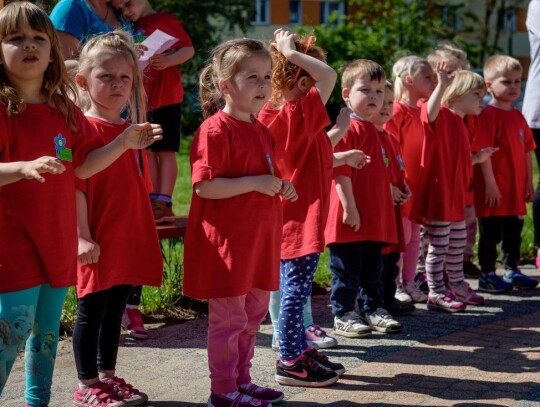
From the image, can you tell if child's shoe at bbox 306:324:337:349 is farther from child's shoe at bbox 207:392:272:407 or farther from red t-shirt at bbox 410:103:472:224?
red t-shirt at bbox 410:103:472:224

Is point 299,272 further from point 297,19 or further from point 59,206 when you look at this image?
point 297,19

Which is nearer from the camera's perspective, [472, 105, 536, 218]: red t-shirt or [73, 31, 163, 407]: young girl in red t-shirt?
[73, 31, 163, 407]: young girl in red t-shirt

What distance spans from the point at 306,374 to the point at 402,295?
90.8 inches

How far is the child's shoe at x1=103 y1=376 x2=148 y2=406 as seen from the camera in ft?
14.8

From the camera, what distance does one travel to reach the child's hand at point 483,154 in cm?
728

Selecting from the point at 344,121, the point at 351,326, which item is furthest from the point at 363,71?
the point at 351,326

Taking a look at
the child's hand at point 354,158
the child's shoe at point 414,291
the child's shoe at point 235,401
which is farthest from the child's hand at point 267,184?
the child's shoe at point 414,291

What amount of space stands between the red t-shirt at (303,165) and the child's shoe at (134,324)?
1265 millimetres

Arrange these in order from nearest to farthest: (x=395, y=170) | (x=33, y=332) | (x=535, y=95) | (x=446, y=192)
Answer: (x=33, y=332) < (x=395, y=170) < (x=446, y=192) < (x=535, y=95)

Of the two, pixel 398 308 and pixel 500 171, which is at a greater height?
pixel 500 171

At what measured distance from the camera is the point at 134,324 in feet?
19.4

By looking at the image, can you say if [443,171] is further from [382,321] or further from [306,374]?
[306,374]

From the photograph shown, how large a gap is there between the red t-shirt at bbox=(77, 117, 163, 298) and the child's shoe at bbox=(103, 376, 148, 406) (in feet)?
1.50

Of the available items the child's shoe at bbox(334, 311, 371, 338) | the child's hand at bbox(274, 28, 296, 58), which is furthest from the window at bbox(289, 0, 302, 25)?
the child's hand at bbox(274, 28, 296, 58)
